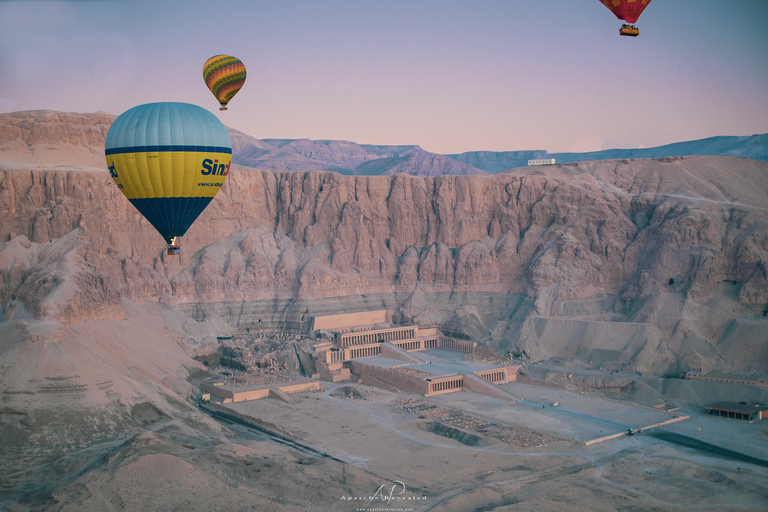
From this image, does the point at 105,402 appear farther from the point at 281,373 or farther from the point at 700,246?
the point at 700,246

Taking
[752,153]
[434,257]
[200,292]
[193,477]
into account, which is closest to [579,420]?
[193,477]

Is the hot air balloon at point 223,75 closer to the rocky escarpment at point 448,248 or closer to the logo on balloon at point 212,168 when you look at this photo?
the logo on balloon at point 212,168

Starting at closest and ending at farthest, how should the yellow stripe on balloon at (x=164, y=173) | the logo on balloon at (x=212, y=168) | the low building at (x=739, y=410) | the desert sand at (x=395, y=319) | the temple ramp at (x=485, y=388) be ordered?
the desert sand at (x=395, y=319) → the yellow stripe on balloon at (x=164, y=173) → the logo on balloon at (x=212, y=168) → the low building at (x=739, y=410) → the temple ramp at (x=485, y=388)

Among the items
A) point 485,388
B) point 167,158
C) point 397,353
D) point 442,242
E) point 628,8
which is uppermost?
point 628,8

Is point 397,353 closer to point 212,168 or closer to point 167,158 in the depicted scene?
point 212,168

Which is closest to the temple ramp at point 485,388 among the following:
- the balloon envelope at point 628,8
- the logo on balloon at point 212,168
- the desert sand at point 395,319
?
the desert sand at point 395,319

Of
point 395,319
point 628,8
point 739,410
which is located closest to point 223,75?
point 628,8
